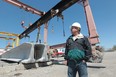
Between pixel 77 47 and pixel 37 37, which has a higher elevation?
pixel 37 37

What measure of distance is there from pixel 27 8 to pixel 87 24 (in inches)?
356

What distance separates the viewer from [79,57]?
2.48 metres

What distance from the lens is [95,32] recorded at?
8836 millimetres

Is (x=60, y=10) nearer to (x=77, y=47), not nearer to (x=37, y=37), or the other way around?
(x=37, y=37)

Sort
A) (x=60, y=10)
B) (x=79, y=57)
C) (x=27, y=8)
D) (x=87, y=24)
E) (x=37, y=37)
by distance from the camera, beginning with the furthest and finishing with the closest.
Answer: (x=27, y=8) → (x=37, y=37) → (x=60, y=10) → (x=87, y=24) → (x=79, y=57)

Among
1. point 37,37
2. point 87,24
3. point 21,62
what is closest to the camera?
point 21,62

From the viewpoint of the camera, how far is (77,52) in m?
2.50

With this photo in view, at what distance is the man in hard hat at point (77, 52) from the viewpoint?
98.4 inches

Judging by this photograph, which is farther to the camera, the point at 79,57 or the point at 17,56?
the point at 17,56

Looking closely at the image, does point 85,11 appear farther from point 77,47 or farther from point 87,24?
point 77,47

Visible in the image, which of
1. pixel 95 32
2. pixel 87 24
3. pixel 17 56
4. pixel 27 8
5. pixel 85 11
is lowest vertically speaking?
pixel 17 56

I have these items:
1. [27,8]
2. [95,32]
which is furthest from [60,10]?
[27,8]

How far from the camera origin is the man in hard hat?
8.20 ft

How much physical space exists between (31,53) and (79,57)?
18.3ft
